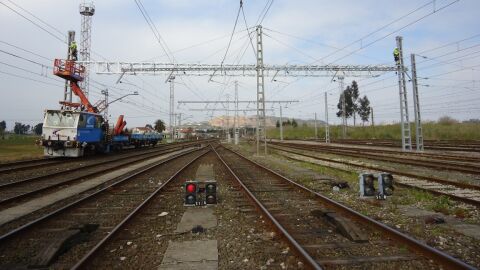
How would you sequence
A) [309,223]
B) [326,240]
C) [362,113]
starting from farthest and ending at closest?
1. [362,113]
2. [309,223]
3. [326,240]

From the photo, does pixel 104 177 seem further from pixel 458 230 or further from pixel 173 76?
pixel 173 76

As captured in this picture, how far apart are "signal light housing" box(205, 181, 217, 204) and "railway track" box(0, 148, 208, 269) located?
1.74 meters

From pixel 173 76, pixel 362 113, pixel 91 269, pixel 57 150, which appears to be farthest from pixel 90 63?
pixel 362 113

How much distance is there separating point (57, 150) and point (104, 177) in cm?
1007

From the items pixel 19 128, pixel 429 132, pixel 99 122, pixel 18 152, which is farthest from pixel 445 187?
pixel 19 128

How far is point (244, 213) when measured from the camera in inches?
308

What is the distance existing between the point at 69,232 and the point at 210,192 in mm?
3616

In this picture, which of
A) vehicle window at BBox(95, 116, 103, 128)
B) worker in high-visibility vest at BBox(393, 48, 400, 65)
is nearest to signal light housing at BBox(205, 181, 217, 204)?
Result: vehicle window at BBox(95, 116, 103, 128)

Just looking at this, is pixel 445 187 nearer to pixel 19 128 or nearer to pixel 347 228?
pixel 347 228

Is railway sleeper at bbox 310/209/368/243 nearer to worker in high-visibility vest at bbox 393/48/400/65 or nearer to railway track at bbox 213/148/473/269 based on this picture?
railway track at bbox 213/148/473/269

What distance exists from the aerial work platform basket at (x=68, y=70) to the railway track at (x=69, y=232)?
62.8 feet

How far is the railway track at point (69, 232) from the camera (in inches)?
195

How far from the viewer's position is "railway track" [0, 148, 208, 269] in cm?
496

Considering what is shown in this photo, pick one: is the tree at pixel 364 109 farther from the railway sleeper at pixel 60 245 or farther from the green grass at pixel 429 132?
the railway sleeper at pixel 60 245
